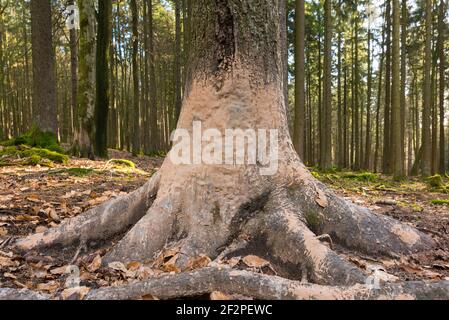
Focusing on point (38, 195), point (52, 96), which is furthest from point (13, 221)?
point (52, 96)

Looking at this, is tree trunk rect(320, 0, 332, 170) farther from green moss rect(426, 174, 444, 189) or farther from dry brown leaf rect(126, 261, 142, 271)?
dry brown leaf rect(126, 261, 142, 271)

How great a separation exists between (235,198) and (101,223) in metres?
1.27

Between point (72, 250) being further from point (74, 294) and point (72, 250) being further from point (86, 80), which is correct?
point (86, 80)

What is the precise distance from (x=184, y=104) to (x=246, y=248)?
1.39m

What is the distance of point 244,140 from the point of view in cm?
297

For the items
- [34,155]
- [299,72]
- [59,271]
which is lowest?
[59,271]

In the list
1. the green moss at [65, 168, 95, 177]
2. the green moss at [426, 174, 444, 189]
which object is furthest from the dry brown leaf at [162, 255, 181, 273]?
the green moss at [426, 174, 444, 189]

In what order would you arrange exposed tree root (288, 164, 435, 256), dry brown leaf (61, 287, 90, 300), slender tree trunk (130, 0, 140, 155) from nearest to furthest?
dry brown leaf (61, 287, 90, 300) → exposed tree root (288, 164, 435, 256) → slender tree trunk (130, 0, 140, 155)

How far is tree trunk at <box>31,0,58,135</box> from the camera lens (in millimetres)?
8992

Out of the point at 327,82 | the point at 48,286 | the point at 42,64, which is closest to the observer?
the point at 48,286

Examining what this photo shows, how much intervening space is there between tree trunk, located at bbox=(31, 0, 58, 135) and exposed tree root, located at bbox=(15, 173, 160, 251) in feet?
22.2

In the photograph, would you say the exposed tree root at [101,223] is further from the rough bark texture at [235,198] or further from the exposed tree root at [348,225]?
the exposed tree root at [348,225]

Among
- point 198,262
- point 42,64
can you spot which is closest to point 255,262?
point 198,262

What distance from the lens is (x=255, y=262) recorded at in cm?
264
